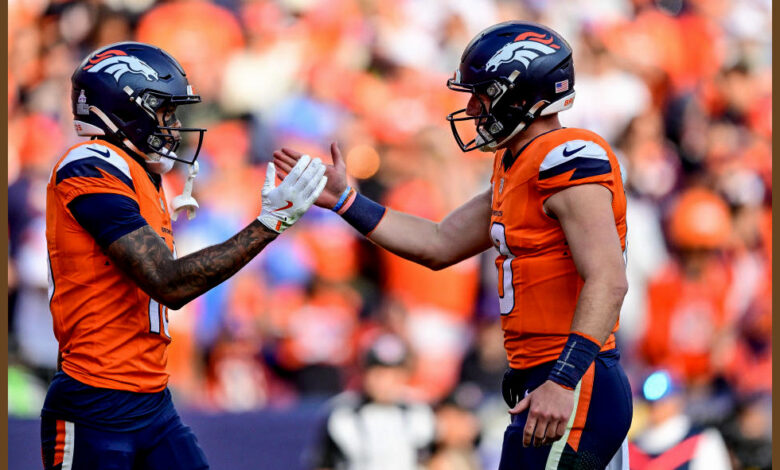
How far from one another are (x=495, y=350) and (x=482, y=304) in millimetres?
312

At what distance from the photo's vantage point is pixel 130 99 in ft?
11.7

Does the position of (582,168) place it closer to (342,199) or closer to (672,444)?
(342,199)

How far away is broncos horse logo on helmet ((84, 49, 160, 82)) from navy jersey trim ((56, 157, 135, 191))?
0.34m

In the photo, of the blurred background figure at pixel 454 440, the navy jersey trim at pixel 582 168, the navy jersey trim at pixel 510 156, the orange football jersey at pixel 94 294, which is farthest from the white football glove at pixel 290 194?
the blurred background figure at pixel 454 440

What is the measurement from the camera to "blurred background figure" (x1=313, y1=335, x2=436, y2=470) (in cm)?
557

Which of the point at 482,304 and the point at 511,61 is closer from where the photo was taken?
the point at 511,61

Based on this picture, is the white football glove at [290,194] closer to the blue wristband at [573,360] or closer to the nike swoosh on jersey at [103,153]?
the nike swoosh on jersey at [103,153]

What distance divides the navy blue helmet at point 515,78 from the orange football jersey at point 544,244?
155 millimetres

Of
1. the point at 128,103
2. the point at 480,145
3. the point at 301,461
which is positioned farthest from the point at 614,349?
the point at 301,461

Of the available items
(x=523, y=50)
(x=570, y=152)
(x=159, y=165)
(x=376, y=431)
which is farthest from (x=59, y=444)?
(x=376, y=431)

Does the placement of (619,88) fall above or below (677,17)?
below

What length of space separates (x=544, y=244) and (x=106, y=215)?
1.45m

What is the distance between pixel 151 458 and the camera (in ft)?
11.6

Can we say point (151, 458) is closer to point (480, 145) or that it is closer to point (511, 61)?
point (480, 145)
